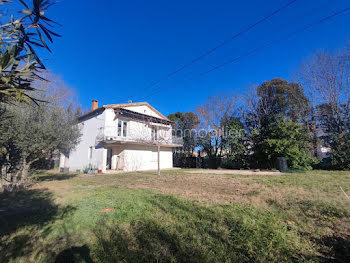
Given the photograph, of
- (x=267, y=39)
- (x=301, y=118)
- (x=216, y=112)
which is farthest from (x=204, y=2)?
(x=301, y=118)

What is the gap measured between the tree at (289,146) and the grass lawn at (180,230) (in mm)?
8848

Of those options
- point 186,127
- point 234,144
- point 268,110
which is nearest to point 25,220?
point 234,144

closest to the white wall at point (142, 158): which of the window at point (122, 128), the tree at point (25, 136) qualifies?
the window at point (122, 128)

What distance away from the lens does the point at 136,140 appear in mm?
14789

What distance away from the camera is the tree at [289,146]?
494 inches

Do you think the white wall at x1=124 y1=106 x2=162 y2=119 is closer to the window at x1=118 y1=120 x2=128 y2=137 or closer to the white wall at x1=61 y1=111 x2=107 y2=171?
the window at x1=118 y1=120 x2=128 y2=137

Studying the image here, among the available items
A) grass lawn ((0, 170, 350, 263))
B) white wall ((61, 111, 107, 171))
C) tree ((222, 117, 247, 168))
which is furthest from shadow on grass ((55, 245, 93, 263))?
tree ((222, 117, 247, 168))

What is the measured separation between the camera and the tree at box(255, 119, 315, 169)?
12555 millimetres

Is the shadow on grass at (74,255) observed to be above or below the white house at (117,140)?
below

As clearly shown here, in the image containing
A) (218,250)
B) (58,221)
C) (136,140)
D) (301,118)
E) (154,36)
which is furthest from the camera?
(301,118)

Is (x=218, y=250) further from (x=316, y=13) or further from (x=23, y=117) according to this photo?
(x=316, y=13)

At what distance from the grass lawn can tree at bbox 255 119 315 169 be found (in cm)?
885

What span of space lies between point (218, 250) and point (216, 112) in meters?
18.6

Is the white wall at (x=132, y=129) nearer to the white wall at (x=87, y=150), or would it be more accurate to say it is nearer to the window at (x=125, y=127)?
the window at (x=125, y=127)
